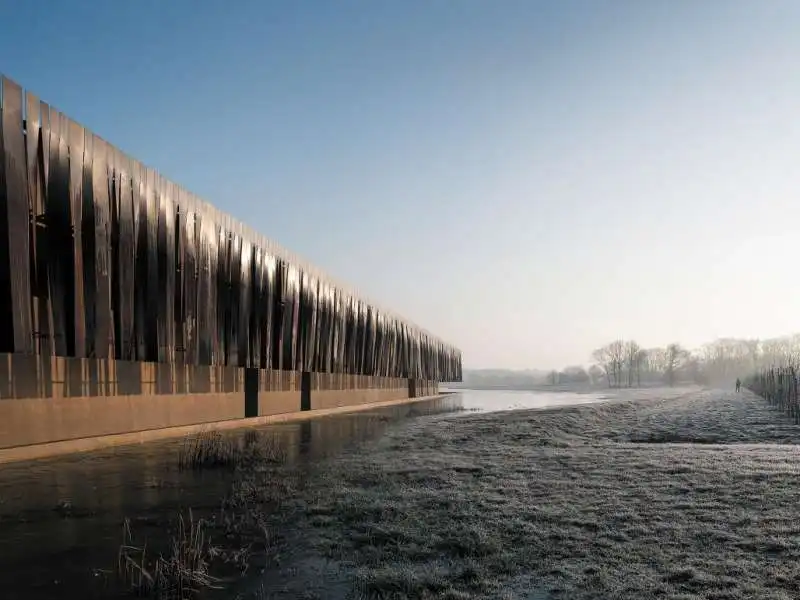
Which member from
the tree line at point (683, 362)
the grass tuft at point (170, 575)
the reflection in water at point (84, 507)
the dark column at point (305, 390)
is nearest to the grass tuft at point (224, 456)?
the reflection in water at point (84, 507)

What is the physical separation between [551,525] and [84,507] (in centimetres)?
626

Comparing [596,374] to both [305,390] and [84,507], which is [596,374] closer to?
[305,390]

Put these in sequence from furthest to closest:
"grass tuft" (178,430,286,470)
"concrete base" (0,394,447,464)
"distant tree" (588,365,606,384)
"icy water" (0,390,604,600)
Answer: "distant tree" (588,365,606,384), "concrete base" (0,394,447,464), "grass tuft" (178,430,286,470), "icy water" (0,390,604,600)

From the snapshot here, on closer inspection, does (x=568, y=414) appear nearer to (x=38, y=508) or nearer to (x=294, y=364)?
(x=294, y=364)

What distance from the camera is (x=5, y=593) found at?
4.80 metres

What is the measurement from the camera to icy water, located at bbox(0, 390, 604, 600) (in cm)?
522

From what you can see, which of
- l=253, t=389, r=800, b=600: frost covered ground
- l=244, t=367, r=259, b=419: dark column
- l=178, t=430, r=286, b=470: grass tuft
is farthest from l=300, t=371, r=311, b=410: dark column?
l=253, t=389, r=800, b=600: frost covered ground

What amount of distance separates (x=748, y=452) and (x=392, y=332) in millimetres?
31736

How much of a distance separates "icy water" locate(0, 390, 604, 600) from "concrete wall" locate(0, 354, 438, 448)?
1142 mm

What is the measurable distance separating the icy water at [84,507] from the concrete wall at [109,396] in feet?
3.75

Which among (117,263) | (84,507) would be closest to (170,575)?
(84,507)

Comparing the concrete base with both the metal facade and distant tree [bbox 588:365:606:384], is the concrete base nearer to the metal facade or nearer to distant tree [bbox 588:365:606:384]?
the metal facade

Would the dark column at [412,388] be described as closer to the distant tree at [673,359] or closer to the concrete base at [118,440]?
the concrete base at [118,440]

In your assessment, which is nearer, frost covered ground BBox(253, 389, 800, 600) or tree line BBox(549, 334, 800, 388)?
frost covered ground BBox(253, 389, 800, 600)
